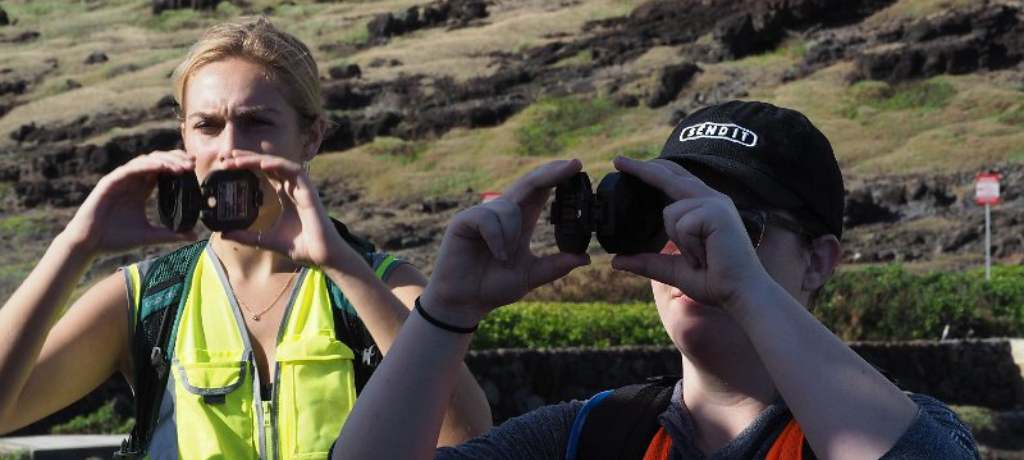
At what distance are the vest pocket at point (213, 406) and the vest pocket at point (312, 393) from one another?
69 mm

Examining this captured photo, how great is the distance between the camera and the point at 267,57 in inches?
126

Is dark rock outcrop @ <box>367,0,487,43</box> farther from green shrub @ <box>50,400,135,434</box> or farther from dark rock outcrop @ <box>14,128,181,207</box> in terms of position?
green shrub @ <box>50,400,135,434</box>

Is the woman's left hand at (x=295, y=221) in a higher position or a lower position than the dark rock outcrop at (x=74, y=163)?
higher

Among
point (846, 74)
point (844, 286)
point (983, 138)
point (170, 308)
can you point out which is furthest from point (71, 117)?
point (170, 308)

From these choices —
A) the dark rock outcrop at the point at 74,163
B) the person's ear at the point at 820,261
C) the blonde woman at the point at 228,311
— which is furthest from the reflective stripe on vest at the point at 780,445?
the dark rock outcrop at the point at 74,163

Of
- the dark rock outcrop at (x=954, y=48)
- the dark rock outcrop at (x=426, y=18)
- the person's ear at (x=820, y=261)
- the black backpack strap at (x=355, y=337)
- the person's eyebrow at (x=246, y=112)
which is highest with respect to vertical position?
the person's eyebrow at (x=246, y=112)

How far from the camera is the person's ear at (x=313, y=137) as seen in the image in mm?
3333

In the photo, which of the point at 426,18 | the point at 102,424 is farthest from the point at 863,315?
the point at 426,18

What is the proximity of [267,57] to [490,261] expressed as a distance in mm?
969

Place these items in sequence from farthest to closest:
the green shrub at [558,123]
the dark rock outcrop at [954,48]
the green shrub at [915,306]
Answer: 1. the dark rock outcrop at [954,48]
2. the green shrub at [558,123]
3. the green shrub at [915,306]

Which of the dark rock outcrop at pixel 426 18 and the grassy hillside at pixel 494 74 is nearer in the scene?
the grassy hillside at pixel 494 74

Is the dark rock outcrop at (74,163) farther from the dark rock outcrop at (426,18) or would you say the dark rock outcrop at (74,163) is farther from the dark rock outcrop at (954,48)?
the dark rock outcrop at (954,48)

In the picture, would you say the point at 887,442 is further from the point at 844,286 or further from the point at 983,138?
the point at 983,138

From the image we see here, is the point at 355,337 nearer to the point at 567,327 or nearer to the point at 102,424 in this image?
the point at 102,424
